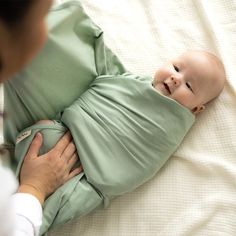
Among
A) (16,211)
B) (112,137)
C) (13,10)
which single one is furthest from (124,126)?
(13,10)

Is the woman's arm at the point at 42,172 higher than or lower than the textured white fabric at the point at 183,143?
higher

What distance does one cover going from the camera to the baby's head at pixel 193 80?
1.18 metres

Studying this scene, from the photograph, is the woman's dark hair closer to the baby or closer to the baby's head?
the baby

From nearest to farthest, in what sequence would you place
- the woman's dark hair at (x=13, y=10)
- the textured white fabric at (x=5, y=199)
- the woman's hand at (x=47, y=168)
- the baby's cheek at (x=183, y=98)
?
the woman's dark hair at (x=13, y=10), the textured white fabric at (x=5, y=199), the woman's hand at (x=47, y=168), the baby's cheek at (x=183, y=98)

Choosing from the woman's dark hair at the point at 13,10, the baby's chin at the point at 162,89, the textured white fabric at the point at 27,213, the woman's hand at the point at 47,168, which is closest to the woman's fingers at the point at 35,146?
the woman's hand at the point at 47,168

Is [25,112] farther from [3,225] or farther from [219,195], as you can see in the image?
[219,195]

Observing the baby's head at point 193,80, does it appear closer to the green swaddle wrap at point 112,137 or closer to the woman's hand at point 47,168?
the green swaddle wrap at point 112,137

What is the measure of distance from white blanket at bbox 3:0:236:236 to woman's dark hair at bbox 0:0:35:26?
27.8 inches

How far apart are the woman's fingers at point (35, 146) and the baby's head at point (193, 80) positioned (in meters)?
0.37

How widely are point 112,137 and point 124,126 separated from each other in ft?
0.15

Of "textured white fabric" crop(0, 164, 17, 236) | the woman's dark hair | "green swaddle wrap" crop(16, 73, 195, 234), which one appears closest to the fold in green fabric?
"green swaddle wrap" crop(16, 73, 195, 234)

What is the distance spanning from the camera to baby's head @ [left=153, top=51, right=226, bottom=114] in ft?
3.87

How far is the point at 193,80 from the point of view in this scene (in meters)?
1.19

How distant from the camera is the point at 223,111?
47.8 inches
